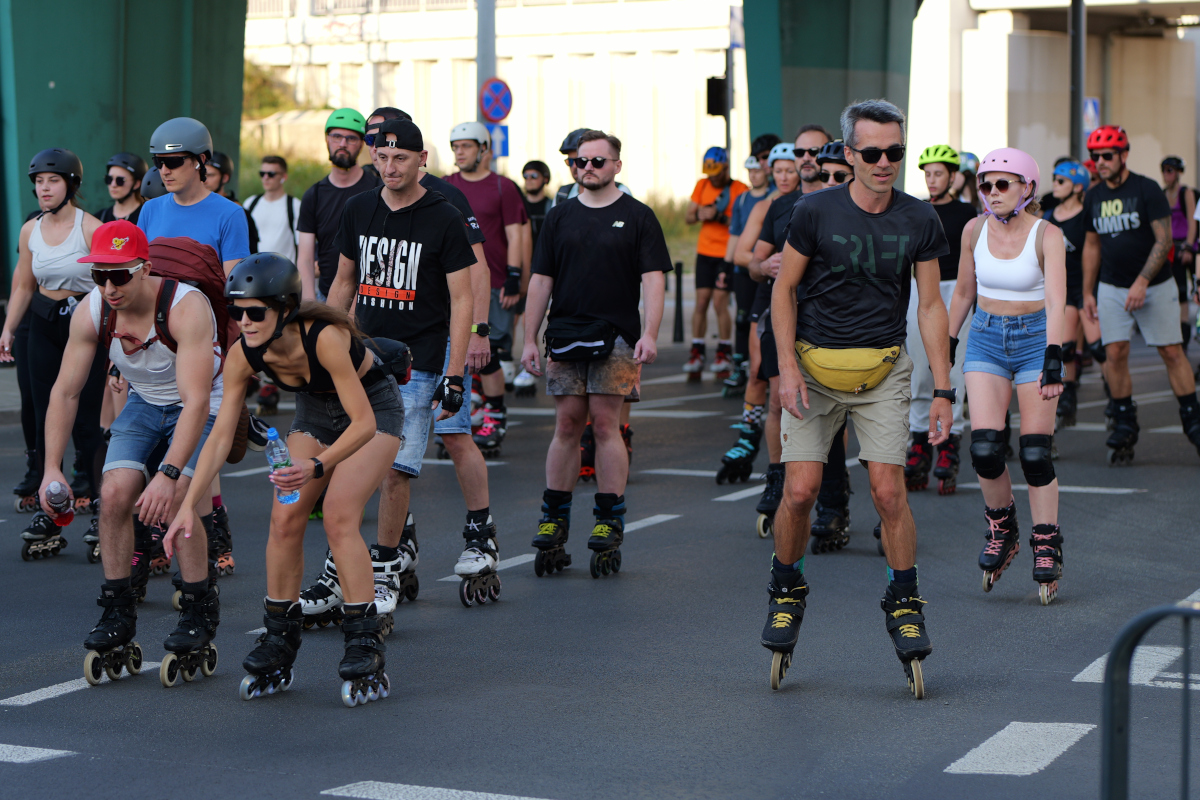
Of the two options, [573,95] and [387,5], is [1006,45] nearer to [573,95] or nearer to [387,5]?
[573,95]

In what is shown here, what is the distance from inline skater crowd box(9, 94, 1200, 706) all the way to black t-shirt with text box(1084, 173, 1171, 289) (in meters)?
0.25

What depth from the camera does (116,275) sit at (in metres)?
5.62

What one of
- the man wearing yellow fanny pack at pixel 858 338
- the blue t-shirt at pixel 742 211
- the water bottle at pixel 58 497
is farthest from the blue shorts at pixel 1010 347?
the blue t-shirt at pixel 742 211

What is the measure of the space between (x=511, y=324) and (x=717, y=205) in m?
3.70

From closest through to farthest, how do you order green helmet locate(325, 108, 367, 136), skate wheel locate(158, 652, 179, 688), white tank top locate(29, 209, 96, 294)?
skate wheel locate(158, 652, 179, 688) → white tank top locate(29, 209, 96, 294) → green helmet locate(325, 108, 367, 136)

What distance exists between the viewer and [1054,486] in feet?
23.5

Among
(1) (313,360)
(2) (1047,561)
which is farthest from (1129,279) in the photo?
(1) (313,360)

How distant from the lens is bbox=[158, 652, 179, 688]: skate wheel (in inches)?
219

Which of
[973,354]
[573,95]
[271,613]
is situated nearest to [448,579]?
[271,613]

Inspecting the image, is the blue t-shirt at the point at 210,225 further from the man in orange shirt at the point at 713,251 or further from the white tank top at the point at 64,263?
the man in orange shirt at the point at 713,251

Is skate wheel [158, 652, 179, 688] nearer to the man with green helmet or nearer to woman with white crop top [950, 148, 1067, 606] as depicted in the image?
woman with white crop top [950, 148, 1067, 606]

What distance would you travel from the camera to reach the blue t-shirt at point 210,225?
724cm

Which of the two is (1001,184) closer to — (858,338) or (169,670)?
(858,338)

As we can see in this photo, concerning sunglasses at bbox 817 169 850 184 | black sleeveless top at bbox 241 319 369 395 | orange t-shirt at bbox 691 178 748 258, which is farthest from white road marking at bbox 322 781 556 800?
orange t-shirt at bbox 691 178 748 258
